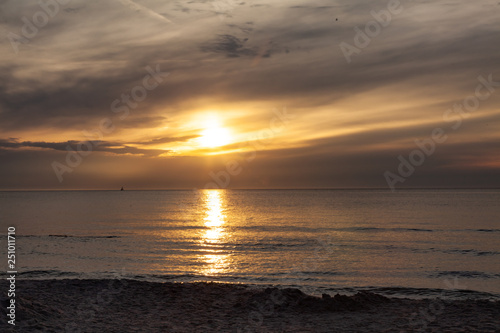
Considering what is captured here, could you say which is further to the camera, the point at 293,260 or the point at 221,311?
the point at 293,260

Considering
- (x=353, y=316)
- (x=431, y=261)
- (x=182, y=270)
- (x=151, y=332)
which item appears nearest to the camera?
(x=151, y=332)

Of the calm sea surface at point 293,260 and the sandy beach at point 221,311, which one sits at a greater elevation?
the calm sea surface at point 293,260

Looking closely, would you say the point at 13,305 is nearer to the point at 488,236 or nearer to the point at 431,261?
the point at 431,261

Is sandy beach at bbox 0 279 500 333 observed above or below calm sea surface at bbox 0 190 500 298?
below

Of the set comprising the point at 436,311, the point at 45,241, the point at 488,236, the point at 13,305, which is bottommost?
the point at 436,311

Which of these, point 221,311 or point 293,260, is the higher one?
point 293,260

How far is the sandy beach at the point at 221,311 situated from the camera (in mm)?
12633

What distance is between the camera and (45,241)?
131 ft

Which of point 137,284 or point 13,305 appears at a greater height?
point 137,284

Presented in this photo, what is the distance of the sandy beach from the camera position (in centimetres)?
1263

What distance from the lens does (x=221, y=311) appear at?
1480cm

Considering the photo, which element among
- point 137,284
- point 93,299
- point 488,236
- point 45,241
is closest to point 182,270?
point 137,284

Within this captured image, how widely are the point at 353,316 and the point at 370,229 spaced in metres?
41.8

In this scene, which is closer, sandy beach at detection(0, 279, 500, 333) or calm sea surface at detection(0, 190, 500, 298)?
sandy beach at detection(0, 279, 500, 333)
